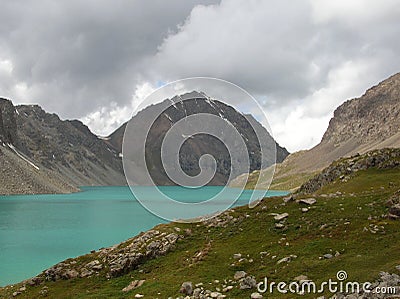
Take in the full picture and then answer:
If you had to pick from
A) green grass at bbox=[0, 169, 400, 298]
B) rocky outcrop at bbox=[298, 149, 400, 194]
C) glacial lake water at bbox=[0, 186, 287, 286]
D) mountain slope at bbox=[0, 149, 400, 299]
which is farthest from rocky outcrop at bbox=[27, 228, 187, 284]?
rocky outcrop at bbox=[298, 149, 400, 194]

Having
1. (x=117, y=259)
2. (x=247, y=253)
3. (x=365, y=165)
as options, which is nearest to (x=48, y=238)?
(x=117, y=259)

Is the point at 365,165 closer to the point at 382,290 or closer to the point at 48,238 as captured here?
the point at 382,290

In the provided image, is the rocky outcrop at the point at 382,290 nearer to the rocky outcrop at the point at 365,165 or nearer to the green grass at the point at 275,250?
the green grass at the point at 275,250

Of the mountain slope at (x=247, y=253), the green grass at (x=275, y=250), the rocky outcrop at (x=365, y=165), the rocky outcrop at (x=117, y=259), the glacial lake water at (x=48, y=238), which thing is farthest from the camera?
the glacial lake water at (x=48, y=238)

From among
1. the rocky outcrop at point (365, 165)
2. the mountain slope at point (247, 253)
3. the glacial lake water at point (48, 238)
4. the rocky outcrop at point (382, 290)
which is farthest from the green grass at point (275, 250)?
the rocky outcrop at point (365, 165)

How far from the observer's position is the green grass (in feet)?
70.0

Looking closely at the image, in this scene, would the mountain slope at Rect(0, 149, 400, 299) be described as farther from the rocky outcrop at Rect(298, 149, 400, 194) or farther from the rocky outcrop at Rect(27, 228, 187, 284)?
the rocky outcrop at Rect(298, 149, 400, 194)

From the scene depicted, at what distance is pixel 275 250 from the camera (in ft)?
85.1

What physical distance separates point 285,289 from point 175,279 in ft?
24.9

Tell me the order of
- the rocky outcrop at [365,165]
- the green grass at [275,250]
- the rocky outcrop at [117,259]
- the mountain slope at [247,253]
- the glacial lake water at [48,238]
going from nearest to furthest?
the green grass at [275,250] → the mountain slope at [247,253] → the rocky outcrop at [117,259] → the rocky outcrop at [365,165] → the glacial lake water at [48,238]

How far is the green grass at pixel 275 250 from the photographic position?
2134cm

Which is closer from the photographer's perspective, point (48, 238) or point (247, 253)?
point (247, 253)

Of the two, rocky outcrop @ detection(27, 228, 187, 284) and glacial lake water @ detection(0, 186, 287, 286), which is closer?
rocky outcrop @ detection(27, 228, 187, 284)

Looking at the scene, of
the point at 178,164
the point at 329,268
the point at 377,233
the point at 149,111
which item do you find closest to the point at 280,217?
the point at 377,233
